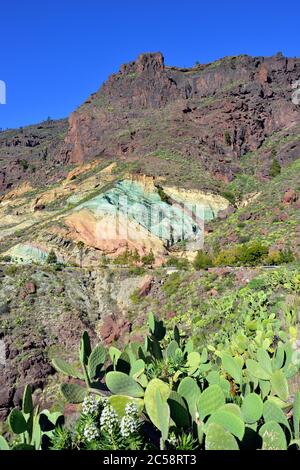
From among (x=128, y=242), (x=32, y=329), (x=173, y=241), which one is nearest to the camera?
(x=32, y=329)

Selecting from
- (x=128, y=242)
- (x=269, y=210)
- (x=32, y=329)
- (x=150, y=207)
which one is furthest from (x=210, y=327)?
(x=150, y=207)

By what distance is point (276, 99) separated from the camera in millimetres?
63812

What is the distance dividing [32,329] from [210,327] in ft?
30.0

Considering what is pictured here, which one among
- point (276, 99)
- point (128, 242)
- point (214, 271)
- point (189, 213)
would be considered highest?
point (276, 99)

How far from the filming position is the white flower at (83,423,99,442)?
432cm

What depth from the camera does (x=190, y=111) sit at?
201 feet

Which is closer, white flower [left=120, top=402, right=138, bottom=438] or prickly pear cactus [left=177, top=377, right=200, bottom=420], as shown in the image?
white flower [left=120, top=402, right=138, bottom=438]

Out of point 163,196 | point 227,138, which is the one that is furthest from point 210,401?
point 227,138

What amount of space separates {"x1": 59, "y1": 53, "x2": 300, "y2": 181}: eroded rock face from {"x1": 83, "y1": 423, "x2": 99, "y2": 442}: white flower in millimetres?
47710

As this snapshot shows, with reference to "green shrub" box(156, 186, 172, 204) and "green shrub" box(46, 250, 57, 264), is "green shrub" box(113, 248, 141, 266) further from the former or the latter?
"green shrub" box(156, 186, 172, 204)

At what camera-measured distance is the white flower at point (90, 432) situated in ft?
14.2

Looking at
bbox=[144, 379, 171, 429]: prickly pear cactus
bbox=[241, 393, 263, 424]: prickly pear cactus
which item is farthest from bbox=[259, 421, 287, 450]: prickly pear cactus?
bbox=[144, 379, 171, 429]: prickly pear cactus

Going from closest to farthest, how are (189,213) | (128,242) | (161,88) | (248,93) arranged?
(128,242) → (189,213) → (248,93) → (161,88)

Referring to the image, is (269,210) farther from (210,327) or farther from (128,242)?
(210,327)
